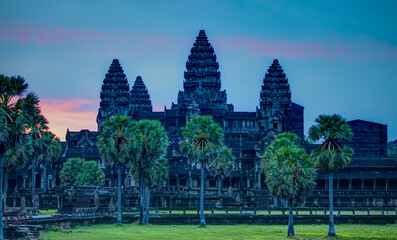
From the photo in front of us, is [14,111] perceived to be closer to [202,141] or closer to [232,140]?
[202,141]

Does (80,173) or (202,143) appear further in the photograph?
(80,173)

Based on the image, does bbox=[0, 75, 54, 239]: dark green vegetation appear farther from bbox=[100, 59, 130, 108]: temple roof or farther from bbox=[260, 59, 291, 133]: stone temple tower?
bbox=[100, 59, 130, 108]: temple roof

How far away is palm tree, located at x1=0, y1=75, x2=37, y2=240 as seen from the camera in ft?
171

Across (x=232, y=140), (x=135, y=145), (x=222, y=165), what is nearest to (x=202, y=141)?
(x=135, y=145)

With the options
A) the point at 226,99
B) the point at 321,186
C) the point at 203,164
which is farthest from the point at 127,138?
the point at 226,99

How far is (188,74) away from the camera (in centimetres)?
17600

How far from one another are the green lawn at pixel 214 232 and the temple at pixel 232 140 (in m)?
23.5

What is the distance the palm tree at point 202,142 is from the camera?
3209 inches

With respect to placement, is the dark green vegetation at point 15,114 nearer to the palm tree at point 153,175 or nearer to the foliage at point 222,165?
the palm tree at point 153,175

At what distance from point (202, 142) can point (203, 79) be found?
94.2 metres

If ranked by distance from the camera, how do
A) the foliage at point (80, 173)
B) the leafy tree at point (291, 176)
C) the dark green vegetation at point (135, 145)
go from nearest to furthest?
1. the leafy tree at point (291, 176)
2. the dark green vegetation at point (135, 145)
3. the foliage at point (80, 173)

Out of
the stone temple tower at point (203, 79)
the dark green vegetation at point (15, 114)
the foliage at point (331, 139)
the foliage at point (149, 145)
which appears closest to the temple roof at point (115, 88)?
the stone temple tower at point (203, 79)

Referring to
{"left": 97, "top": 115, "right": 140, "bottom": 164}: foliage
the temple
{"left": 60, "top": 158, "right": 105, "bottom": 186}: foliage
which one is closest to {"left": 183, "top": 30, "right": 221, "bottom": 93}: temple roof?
the temple

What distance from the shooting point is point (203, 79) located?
176 m
